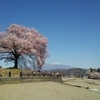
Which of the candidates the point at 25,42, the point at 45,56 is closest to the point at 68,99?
the point at 25,42

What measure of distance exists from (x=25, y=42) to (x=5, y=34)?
19.1 feet

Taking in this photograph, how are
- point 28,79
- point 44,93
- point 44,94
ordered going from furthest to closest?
point 28,79 → point 44,93 → point 44,94

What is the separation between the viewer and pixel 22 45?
42625 millimetres

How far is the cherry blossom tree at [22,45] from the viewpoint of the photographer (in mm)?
42750

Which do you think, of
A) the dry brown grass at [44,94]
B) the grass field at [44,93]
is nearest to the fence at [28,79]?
the grass field at [44,93]

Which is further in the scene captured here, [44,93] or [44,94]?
[44,93]

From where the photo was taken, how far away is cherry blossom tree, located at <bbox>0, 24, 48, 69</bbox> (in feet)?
140

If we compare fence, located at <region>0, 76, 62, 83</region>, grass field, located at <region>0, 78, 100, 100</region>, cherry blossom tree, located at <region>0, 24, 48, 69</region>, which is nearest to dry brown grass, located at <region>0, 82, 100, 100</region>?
grass field, located at <region>0, 78, 100, 100</region>

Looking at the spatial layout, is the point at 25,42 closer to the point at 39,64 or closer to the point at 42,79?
the point at 39,64

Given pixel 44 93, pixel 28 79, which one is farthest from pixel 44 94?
pixel 28 79

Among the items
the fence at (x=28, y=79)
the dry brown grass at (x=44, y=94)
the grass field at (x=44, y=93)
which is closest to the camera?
the dry brown grass at (x=44, y=94)

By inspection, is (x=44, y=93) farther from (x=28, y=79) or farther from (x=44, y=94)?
(x=28, y=79)

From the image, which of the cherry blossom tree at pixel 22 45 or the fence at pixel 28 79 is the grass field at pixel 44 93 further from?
the cherry blossom tree at pixel 22 45

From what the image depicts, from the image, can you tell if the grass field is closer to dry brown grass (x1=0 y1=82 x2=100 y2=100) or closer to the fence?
dry brown grass (x1=0 y1=82 x2=100 y2=100)
